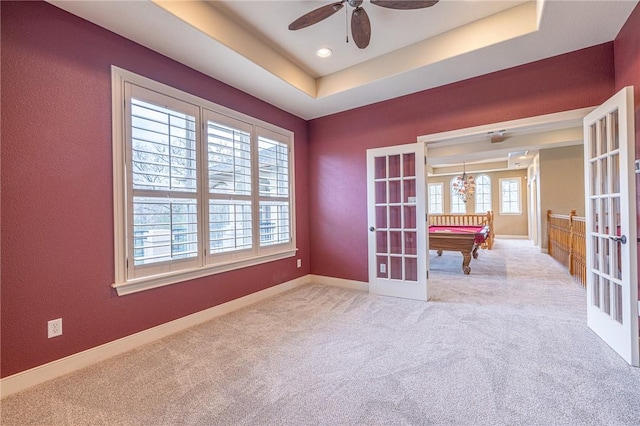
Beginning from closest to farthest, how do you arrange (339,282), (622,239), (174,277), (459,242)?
(622,239) < (174,277) < (339,282) < (459,242)

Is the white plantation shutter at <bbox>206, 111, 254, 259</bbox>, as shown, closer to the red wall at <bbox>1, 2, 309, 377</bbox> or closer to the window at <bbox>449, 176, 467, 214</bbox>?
the red wall at <bbox>1, 2, 309, 377</bbox>

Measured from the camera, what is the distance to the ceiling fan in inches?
78.0

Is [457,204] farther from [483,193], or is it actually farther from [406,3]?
[406,3]

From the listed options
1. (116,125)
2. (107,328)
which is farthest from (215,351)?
(116,125)

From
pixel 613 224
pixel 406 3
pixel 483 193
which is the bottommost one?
pixel 613 224

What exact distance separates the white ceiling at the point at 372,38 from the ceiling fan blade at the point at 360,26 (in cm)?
35

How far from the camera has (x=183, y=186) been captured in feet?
9.02

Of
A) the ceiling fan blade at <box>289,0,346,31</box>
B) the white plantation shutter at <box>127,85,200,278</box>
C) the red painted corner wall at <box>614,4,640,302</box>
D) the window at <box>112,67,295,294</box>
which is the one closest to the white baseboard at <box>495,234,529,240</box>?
the red painted corner wall at <box>614,4,640,302</box>

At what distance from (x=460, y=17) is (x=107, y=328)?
165 inches

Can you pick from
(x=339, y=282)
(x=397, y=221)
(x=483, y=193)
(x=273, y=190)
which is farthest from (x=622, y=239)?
(x=483, y=193)

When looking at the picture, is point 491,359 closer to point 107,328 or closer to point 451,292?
point 451,292

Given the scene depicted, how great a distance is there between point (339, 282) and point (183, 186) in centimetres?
266

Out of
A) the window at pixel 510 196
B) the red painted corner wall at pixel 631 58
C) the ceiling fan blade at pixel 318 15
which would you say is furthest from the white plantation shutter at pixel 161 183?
the window at pixel 510 196

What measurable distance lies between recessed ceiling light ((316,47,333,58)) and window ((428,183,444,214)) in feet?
32.2
